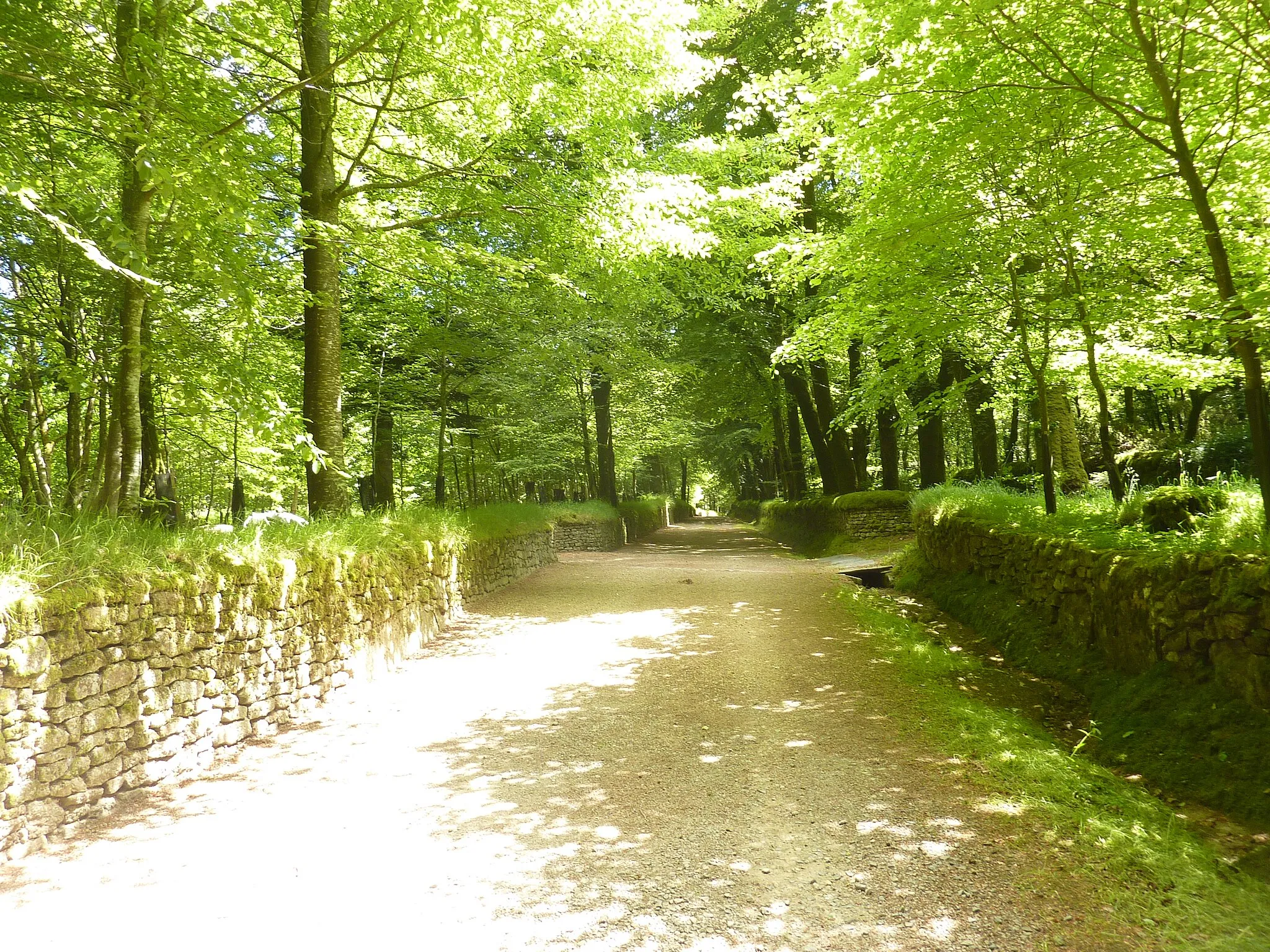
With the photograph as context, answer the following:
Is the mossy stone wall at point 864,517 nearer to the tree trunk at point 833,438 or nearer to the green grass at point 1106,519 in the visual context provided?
the tree trunk at point 833,438

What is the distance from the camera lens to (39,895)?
322 centimetres

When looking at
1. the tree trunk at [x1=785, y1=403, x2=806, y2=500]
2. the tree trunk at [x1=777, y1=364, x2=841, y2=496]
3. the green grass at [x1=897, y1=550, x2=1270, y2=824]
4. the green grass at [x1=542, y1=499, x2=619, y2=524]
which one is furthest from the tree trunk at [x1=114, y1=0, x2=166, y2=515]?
the tree trunk at [x1=785, y1=403, x2=806, y2=500]

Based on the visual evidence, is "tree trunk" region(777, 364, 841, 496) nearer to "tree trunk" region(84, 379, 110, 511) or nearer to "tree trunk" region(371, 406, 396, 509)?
"tree trunk" region(371, 406, 396, 509)

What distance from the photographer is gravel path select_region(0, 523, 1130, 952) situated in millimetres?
3006

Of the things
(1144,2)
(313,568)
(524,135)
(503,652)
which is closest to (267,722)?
(313,568)

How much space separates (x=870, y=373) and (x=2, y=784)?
13383mm

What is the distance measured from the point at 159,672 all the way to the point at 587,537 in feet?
51.6

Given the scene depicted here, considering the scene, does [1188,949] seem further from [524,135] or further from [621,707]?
[524,135]

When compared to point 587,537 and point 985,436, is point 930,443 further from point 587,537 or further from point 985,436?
point 587,537

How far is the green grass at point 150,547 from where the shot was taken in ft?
12.2

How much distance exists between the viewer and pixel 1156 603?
4855 millimetres

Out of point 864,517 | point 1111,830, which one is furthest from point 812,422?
point 1111,830

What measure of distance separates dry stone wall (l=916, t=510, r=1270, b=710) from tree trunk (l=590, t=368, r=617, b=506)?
45.4 feet

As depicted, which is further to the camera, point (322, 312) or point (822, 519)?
point (822, 519)
